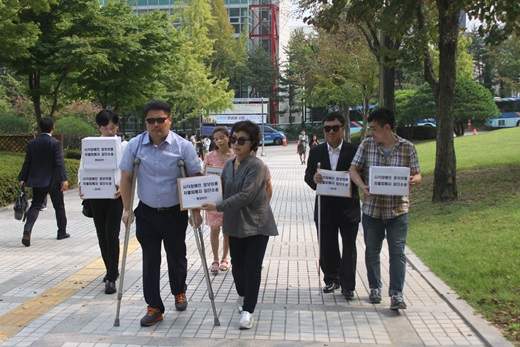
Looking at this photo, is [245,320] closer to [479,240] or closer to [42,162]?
[479,240]

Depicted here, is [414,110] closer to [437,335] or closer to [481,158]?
[481,158]

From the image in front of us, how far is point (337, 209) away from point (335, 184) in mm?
287

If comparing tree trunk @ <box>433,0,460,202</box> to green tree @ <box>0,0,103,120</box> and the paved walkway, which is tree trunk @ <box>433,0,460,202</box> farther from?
green tree @ <box>0,0,103,120</box>

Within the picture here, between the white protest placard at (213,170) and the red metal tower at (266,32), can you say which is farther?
the red metal tower at (266,32)

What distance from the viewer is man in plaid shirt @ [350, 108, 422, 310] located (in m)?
5.70

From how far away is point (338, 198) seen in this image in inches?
243

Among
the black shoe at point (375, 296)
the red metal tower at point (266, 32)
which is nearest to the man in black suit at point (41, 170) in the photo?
the black shoe at point (375, 296)

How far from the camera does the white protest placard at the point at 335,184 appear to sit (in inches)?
237

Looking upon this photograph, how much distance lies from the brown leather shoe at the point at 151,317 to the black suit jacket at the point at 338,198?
72.0 inches

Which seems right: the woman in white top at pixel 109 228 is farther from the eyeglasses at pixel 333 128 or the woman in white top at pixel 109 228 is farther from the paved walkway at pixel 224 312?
the eyeglasses at pixel 333 128

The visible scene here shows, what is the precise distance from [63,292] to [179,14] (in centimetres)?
4257

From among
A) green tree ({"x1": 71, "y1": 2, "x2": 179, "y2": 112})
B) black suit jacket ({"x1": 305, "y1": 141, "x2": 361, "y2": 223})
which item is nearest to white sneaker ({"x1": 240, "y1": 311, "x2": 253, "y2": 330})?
black suit jacket ({"x1": 305, "y1": 141, "x2": 361, "y2": 223})

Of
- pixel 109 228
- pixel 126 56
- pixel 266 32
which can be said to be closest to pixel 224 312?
pixel 109 228

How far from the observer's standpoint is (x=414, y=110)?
144 ft
